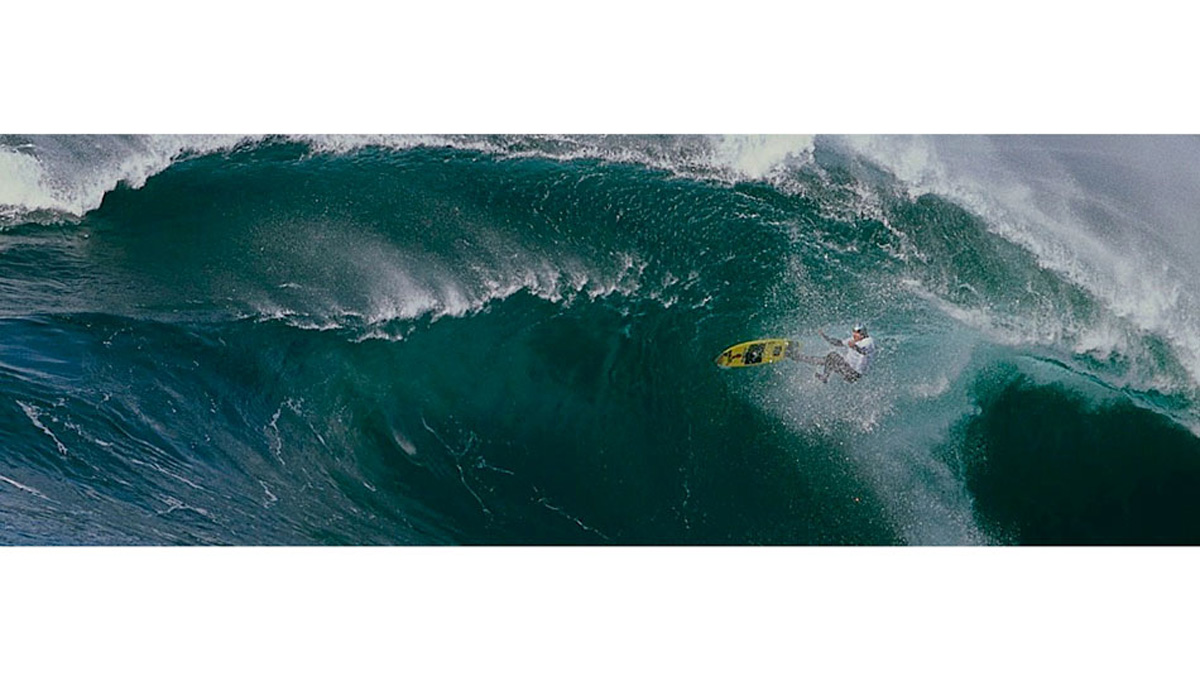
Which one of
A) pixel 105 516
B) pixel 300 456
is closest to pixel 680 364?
pixel 300 456

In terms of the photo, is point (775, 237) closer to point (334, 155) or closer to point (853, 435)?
point (853, 435)

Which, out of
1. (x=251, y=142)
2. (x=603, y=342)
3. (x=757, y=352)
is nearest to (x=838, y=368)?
(x=757, y=352)

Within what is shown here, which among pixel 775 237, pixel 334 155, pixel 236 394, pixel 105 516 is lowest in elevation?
pixel 105 516

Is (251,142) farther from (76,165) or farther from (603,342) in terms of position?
(603,342)

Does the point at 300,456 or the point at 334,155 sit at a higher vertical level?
the point at 334,155

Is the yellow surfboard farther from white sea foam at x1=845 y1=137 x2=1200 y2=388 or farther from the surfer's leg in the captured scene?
white sea foam at x1=845 y1=137 x2=1200 y2=388

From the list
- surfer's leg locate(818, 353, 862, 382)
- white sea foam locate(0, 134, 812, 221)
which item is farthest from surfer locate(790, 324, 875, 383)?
white sea foam locate(0, 134, 812, 221)
